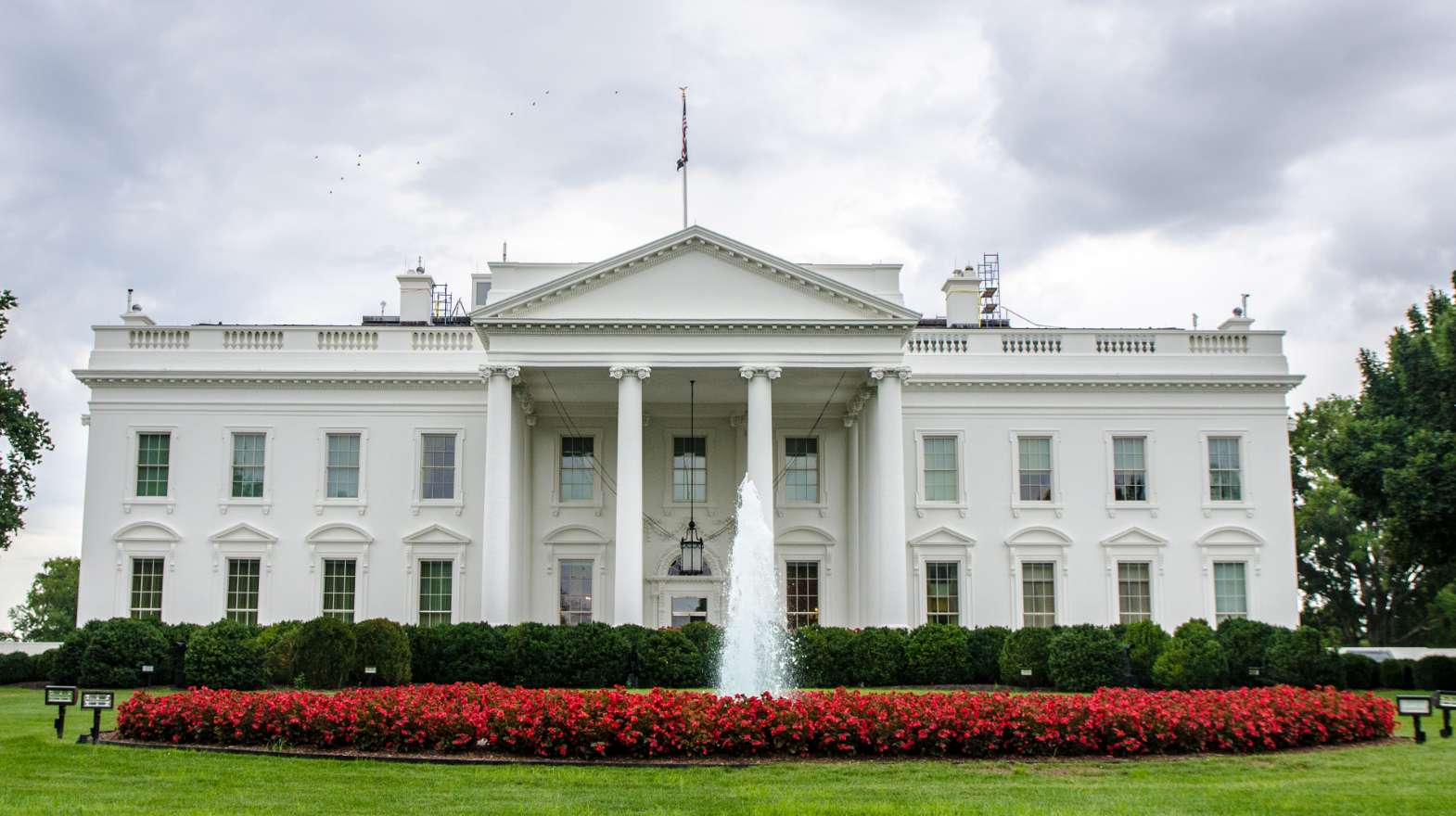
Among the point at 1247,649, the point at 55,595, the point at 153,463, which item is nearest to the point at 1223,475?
the point at 1247,649

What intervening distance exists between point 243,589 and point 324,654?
986 cm

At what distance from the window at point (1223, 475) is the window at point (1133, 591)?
2595 mm

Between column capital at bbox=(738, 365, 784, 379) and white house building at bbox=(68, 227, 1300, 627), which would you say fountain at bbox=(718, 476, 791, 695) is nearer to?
column capital at bbox=(738, 365, 784, 379)

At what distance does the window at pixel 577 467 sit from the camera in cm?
3441

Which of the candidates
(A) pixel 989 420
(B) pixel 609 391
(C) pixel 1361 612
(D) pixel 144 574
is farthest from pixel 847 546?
(C) pixel 1361 612

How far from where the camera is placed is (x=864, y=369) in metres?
30.3

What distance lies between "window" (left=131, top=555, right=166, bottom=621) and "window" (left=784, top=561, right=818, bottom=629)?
15.9 meters

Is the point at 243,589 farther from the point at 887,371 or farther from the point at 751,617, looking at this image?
the point at 887,371

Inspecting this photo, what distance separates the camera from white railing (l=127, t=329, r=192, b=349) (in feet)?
111

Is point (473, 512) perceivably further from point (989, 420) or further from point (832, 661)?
point (989, 420)

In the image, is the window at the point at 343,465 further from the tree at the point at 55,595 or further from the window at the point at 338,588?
the tree at the point at 55,595

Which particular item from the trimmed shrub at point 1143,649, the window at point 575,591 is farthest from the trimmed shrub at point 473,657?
the trimmed shrub at point 1143,649

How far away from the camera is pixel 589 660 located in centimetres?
2708

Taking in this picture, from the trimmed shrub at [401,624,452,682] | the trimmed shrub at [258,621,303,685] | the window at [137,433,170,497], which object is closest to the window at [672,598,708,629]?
the trimmed shrub at [401,624,452,682]
